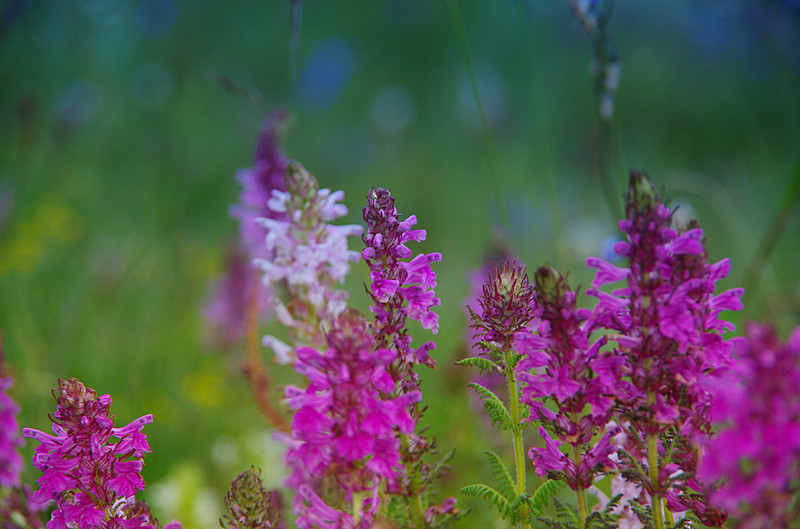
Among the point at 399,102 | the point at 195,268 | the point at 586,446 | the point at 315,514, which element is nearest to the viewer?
the point at 315,514

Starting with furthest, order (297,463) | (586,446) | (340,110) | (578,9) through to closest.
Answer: (340,110) → (578,9) → (297,463) → (586,446)

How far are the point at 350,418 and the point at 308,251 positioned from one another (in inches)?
24.9

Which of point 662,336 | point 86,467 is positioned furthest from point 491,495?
point 86,467

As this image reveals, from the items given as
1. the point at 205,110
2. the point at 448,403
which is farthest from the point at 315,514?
the point at 205,110

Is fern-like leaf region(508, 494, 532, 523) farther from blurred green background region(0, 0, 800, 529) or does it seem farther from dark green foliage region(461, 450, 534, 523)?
blurred green background region(0, 0, 800, 529)

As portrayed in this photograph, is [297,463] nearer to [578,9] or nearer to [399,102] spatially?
[578,9]

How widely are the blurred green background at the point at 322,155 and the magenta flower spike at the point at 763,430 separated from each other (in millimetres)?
1184

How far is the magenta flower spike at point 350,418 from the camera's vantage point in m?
0.96

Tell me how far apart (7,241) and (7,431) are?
111 inches

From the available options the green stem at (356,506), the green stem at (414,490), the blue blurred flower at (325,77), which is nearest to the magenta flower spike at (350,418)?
the green stem at (356,506)

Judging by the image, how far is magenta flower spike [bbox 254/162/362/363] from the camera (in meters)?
1.52

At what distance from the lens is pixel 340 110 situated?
30.8 ft

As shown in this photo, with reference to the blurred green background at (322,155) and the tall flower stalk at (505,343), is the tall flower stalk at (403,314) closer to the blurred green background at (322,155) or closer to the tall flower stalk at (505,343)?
the tall flower stalk at (505,343)

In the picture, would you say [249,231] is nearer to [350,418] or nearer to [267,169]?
[267,169]
